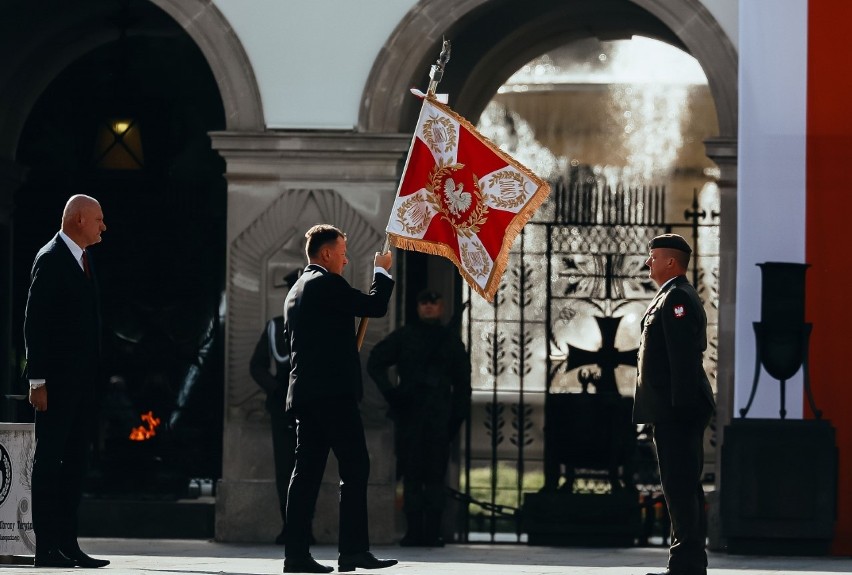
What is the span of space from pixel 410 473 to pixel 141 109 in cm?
383

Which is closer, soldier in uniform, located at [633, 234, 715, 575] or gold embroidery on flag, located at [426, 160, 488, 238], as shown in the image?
soldier in uniform, located at [633, 234, 715, 575]

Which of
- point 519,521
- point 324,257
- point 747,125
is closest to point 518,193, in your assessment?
point 324,257

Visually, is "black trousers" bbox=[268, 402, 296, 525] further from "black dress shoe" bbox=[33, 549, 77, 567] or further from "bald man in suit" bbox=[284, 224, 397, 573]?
"bald man in suit" bbox=[284, 224, 397, 573]

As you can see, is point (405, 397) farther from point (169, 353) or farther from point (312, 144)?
point (169, 353)

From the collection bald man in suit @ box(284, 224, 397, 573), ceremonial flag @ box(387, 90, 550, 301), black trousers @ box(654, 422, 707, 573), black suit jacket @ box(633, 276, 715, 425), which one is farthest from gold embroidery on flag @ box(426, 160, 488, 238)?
black trousers @ box(654, 422, 707, 573)

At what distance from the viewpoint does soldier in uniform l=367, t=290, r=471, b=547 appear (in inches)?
475


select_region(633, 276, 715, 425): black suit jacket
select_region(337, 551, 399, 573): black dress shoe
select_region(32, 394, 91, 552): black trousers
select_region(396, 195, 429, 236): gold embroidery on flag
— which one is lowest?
select_region(337, 551, 399, 573): black dress shoe

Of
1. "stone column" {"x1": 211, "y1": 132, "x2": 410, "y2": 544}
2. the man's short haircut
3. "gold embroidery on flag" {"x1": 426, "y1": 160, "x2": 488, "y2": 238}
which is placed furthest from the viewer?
"stone column" {"x1": 211, "y1": 132, "x2": 410, "y2": 544}

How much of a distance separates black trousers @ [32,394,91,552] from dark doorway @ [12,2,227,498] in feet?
14.6

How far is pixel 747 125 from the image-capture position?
1149 cm

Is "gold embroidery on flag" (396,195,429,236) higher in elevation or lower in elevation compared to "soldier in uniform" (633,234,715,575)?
higher

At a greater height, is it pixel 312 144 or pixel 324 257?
pixel 312 144

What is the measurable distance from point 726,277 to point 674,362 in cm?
332

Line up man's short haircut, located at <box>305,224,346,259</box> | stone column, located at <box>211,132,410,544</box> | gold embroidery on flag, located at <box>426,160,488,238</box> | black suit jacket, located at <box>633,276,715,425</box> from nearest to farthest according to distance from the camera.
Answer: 1. black suit jacket, located at <box>633,276,715,425</box>
2. man's short haircut, located at <box>305,224,346,259</box>
3. gold embroidery on flag, located at <box>426,160,488,238</box>
4. stone column, located at <box>211,132,410,544</box>
